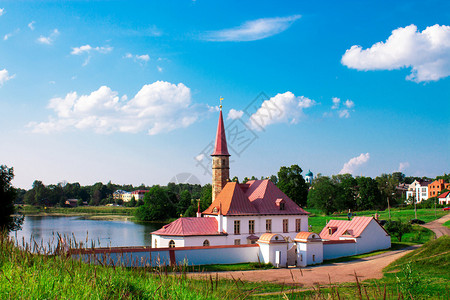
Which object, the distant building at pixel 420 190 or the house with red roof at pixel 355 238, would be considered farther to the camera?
the distant building at pixel 420 190

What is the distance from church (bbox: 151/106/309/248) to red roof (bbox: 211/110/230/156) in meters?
1.21

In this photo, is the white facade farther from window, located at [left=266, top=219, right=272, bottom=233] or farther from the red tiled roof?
the red tiled roof

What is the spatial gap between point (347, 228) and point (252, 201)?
776cm

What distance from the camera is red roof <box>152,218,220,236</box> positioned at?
28.6 meters

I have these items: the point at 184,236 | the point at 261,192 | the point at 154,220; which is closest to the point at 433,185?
the point at 154,220

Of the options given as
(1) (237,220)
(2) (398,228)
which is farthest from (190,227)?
(2) (398,228)

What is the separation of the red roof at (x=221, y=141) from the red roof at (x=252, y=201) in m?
3.60

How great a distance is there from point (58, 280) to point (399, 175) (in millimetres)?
162420

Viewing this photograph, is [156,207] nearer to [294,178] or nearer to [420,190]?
[294,178]

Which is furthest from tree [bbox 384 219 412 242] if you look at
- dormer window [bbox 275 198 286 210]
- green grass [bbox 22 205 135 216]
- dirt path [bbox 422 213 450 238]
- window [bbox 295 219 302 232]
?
green grass [bbox 22 205 135 216]

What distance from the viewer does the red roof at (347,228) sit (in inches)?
1169

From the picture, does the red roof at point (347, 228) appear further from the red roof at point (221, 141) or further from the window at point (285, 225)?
the red roof at point (221, 141)

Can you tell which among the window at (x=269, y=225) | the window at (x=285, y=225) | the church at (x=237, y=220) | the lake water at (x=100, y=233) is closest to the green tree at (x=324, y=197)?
the lake water at (x=100, y=233)

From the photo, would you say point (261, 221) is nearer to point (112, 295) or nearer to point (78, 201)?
point (112, 295)
